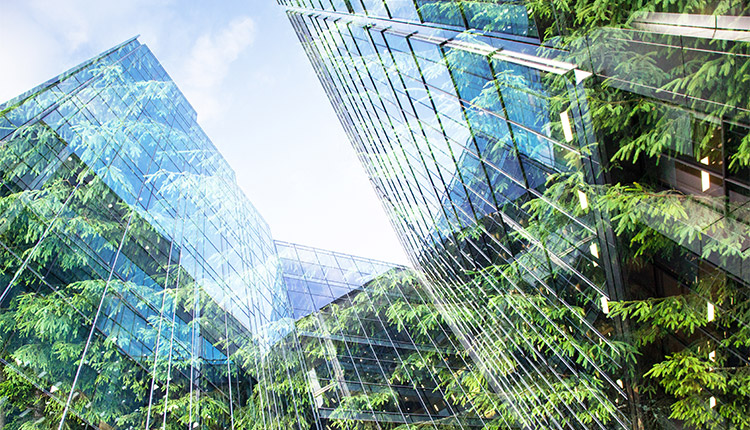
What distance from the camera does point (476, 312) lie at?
12555 millimetres

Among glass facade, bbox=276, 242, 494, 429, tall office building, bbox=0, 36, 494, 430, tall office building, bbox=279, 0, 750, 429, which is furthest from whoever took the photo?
glass facade, bbox=276, 242, 494, 429

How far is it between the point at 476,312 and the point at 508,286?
2.22m

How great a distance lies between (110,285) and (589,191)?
27.1 ft

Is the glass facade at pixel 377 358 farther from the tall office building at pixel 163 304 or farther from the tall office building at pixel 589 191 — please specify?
the tall office building at pixel 589 191

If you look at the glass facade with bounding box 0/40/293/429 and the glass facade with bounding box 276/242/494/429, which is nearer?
the glass facade with bounding box 0/40/293/429

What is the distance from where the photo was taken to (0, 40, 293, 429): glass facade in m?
6.19

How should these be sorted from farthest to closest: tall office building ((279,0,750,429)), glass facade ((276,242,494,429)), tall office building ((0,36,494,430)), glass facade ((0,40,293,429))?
glass facade ((276,242,494,429)), tall office building ((0,36,494,430)), glass facade ((0,40,293,429)), tall office building ((279,0,750,429))

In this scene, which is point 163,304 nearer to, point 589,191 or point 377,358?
point 377,358

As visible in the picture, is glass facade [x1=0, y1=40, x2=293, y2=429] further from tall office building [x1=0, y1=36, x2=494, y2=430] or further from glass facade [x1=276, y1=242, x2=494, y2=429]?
glass facade [x1=276, y1=242, x2=494, y2=429]

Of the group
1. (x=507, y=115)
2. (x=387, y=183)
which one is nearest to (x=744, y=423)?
(x=507, y=115)

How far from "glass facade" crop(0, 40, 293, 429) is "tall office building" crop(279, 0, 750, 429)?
6.66 meters

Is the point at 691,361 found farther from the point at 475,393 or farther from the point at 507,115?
the point at 475,393

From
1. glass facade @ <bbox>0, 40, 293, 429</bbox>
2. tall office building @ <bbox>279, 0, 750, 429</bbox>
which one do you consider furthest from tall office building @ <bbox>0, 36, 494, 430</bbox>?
tall office building @ <bbox>279, 0, 750, 429</bbox>

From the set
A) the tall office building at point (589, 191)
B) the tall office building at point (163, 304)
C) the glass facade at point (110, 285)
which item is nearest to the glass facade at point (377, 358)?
the tall office building at point (163, 304)
